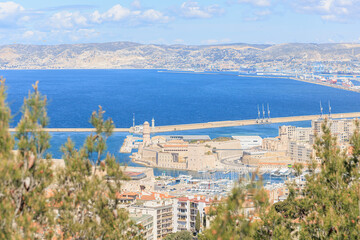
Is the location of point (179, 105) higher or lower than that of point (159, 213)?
lower

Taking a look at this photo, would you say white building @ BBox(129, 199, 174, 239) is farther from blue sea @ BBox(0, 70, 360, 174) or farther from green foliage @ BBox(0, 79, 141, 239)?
blue sea @ BBox(0, 70, 360, 174)

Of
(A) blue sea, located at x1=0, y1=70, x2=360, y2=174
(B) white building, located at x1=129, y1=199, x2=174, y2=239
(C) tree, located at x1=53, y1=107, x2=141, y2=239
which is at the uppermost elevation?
(C) tree, located at x1=53, y1=107, x2=141, y2=239

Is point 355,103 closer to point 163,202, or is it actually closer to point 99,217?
point 163,202

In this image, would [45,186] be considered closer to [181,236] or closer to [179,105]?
[181,236]

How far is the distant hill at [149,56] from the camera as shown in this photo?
5197 inches

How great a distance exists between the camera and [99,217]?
397 cm

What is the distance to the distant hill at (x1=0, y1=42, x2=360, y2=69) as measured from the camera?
433ft

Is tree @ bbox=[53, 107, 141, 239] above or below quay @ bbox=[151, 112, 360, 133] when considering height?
above

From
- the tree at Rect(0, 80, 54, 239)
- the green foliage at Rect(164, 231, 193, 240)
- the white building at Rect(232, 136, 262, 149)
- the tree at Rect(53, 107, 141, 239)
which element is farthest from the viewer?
the white building at Rect(232, 136, 262, 149)

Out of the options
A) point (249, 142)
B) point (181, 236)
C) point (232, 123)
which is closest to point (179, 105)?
point (232, 123)

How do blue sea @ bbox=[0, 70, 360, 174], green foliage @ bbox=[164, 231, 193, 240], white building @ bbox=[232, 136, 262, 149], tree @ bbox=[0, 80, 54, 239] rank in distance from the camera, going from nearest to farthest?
tree @ bbox=[0, 80, 54, 239] → green foliage @ bbox=[164, 231, 193, 240] → white building @ bbox=[232, 136, 262, 149] → blue sea @ bbox=[0, 70, 360, 174]

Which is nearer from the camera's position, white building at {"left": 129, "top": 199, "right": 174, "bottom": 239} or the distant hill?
white building at {"left": 129, "top": 199, "right": 174, "bottom": 239}

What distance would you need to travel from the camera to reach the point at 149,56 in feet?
470

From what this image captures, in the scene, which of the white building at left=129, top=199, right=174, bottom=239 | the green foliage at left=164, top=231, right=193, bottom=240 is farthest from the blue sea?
the green foliage at left=164, top=231, right=193, bottom=240
